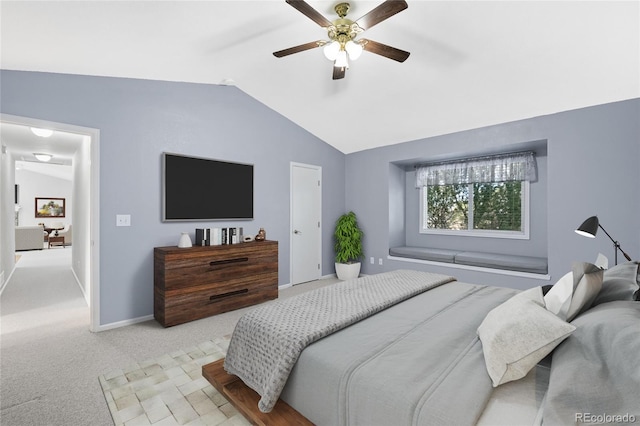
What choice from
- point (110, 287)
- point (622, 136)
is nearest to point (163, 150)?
point (110, 287)

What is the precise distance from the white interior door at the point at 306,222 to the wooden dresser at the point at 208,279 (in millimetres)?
940

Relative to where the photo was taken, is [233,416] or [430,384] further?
[233,416]

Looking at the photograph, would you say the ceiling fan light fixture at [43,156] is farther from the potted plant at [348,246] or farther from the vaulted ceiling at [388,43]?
the potted plant at [348,246]

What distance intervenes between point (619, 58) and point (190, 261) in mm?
4402

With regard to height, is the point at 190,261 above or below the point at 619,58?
below

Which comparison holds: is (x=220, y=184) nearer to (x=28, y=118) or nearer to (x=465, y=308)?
(x=28, y=118)

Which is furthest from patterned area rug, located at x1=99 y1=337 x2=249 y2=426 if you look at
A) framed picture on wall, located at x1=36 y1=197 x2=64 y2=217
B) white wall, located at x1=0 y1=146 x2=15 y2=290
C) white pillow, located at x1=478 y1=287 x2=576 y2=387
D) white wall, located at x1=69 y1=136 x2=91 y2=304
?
framed picture on wall, located at x1=36 y1=197 x2=64 y2=217

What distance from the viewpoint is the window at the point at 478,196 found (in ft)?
13.8

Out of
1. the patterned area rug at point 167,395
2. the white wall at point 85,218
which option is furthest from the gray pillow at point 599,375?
the white wall at point 85,218

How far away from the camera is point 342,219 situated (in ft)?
17.4

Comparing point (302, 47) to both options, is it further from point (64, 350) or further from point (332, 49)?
point (64, 350)

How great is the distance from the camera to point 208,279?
10.7ft

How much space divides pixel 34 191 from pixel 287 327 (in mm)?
12840

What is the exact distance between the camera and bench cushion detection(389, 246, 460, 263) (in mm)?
4398
